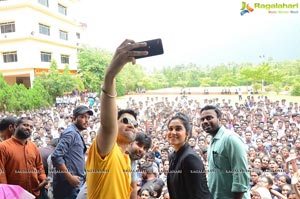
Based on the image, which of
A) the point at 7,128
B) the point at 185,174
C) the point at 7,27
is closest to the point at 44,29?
the point at 7,27

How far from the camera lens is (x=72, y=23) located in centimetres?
421

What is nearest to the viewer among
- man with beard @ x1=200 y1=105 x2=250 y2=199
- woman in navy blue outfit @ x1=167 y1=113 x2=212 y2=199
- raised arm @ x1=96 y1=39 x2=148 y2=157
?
raised arm @ x1=96 y1=39 x2=148 y2=157

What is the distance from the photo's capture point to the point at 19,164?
→ 1.43 metres

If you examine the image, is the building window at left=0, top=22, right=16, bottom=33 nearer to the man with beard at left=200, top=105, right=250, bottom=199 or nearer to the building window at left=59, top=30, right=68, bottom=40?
the building window at left=59, top=30, right=68, bottom=40

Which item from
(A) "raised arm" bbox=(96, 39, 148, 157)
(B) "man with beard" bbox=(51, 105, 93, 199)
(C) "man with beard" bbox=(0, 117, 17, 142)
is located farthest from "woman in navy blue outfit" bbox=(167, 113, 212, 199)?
(C) "man with beard" bbox=(0, 117, 17, 142)

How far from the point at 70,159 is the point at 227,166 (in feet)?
2.47

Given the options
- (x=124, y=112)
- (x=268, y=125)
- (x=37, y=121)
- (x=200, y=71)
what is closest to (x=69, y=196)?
(x=124, y=112)

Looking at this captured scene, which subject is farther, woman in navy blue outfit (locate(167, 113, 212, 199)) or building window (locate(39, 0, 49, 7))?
building window (locate(39, 0, 49, 7))

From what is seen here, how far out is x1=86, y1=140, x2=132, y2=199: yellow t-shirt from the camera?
2.19 ft

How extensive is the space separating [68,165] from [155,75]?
286 centimetres

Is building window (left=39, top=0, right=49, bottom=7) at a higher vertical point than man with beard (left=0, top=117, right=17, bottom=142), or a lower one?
higher

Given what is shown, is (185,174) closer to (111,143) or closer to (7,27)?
(111,143)

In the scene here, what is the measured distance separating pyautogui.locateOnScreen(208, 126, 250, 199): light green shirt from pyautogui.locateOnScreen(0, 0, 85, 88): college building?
2.85 metres

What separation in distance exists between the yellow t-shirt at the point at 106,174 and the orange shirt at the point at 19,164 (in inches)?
33.3
